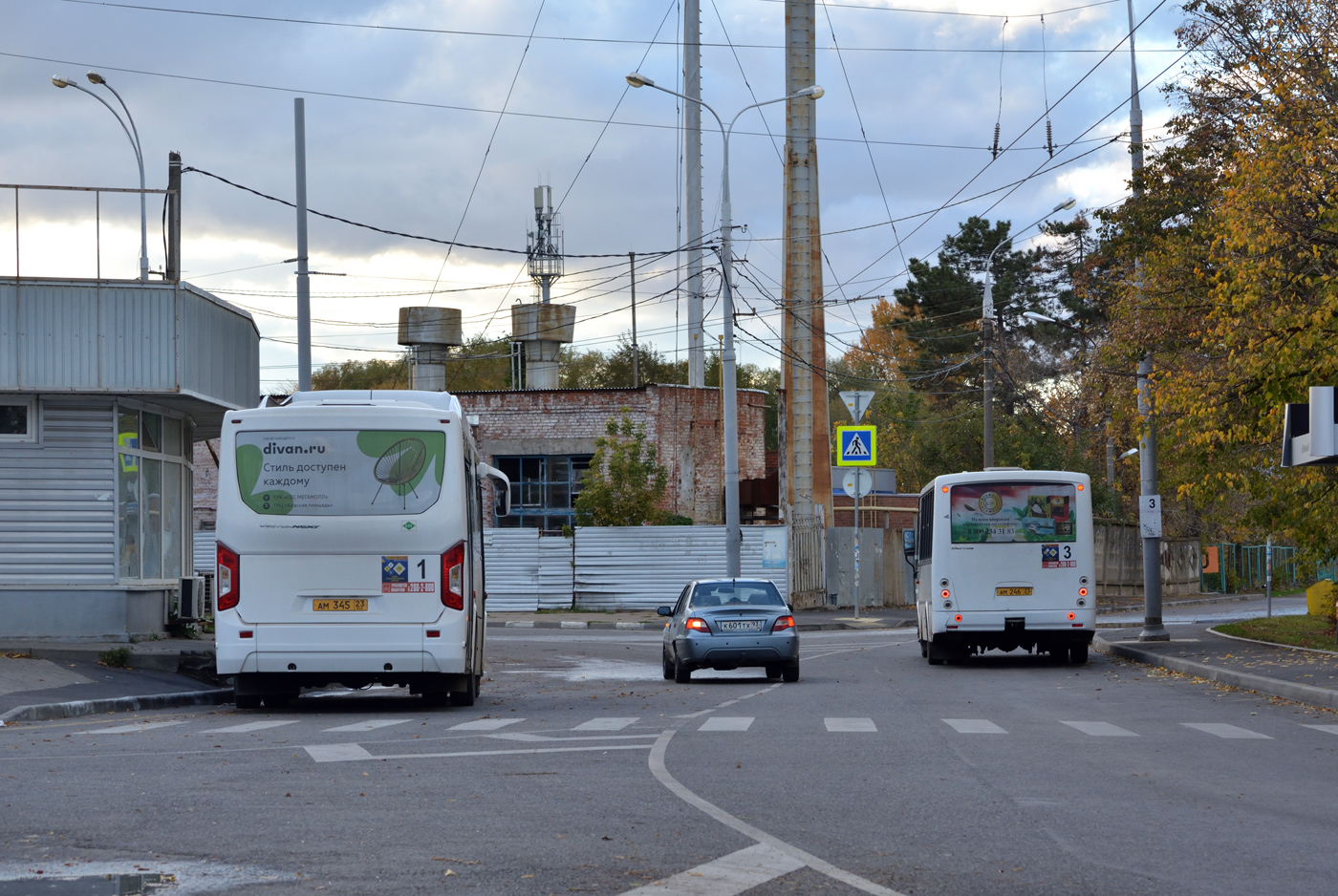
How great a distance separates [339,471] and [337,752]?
429 centimetres

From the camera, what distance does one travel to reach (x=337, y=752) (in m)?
11.6

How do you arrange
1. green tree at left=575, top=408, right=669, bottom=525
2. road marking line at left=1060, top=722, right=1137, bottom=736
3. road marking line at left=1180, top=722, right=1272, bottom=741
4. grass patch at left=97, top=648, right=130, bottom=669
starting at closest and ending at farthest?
road marking line at left=1180, top=722, right=1272, bottom=741, road marking line at left=1060, top=722, right=1137, bottom=736, grass patch at left=97, top=648, right=130, bottom=669, green tree at left=575, top=408, right=669, bottom=525

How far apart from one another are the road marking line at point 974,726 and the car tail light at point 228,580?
6.86 metres

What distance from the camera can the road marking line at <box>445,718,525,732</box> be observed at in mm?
13673

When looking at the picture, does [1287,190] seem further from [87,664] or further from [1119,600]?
[1119,600]

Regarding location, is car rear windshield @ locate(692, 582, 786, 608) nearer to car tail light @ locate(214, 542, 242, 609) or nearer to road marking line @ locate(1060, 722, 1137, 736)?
road marking line @ locate(1060, 722, 1137, 736)

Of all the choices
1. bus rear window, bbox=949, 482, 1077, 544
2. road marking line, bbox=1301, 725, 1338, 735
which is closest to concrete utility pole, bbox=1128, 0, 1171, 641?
bus rear window, bbox=949, 482, 1077, 544

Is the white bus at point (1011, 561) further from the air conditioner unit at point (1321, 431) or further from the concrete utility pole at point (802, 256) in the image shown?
the concrete utility pole at point (802, 256)

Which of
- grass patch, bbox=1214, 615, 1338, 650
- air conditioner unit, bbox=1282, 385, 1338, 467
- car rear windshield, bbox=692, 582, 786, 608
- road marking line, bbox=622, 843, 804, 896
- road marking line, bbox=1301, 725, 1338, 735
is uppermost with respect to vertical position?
air conditioner unit, bbox=1282, 385, 1338, 467

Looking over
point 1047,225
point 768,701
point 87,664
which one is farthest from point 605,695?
point 1047,225

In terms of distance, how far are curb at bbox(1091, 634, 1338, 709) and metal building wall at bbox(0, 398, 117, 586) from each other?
567 inches

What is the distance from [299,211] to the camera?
2622 centimetres

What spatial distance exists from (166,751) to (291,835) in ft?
14.7

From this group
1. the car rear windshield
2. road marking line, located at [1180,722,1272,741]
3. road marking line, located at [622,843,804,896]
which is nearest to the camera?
road marking line, located at [622,843,804,896]
